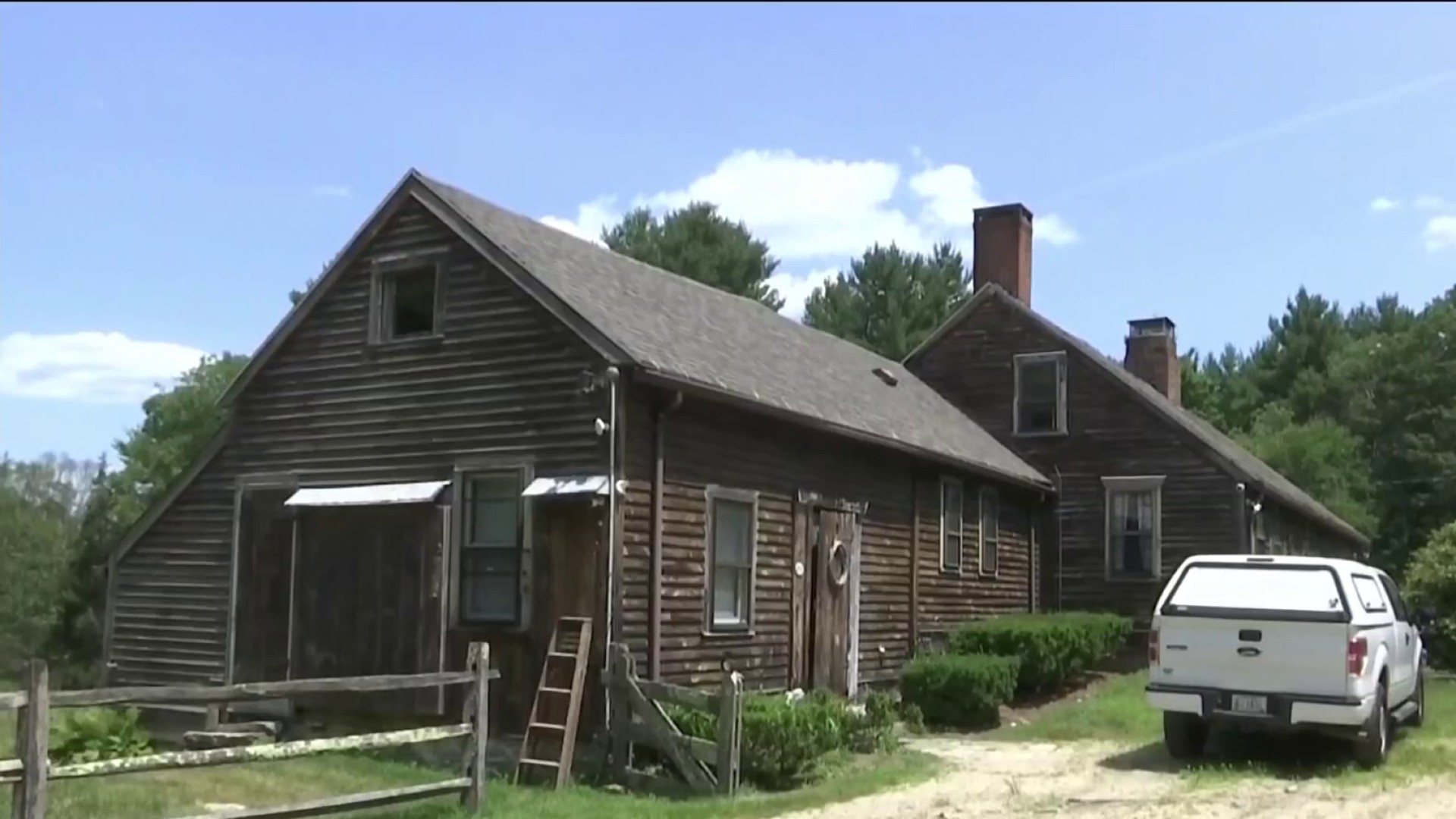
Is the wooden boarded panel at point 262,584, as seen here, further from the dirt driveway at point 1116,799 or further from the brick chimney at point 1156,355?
the brick chimney at point 1156,355

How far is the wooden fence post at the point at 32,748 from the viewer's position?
8.82 meters

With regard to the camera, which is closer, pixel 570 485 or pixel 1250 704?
pixel 1250 704

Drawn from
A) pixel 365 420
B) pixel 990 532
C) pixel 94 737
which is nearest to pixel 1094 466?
pixel 990 532

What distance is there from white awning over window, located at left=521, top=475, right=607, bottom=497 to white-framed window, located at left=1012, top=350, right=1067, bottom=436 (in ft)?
49.9

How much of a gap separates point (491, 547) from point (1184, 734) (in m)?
7.16

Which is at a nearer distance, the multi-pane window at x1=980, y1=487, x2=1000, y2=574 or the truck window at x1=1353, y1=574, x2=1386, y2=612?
the truck window at x1=1353, y1=574, x2=1386, y2=612

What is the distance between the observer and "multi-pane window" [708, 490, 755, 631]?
52.8 feet

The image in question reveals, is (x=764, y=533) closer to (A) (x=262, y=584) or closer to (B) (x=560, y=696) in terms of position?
(B) (x=560, y=696)

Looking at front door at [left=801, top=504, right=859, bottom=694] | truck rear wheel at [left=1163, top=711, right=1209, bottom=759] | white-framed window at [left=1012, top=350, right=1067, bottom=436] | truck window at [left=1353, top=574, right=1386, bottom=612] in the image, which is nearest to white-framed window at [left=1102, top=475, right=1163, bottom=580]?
white-framed window at [left=1012, top=350, right=1067, bottom=436]

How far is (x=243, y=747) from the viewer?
10.6m

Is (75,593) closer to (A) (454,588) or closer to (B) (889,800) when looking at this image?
(A) (454,588)

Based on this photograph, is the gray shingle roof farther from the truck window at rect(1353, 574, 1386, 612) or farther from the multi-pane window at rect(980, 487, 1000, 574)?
the truck window at rect(1353, 574, 1386, 612)

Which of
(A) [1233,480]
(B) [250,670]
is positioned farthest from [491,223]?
(A) [1233,480]

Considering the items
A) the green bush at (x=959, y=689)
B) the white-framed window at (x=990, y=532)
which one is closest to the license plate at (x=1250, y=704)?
the green bush at (x=959, y=689)
